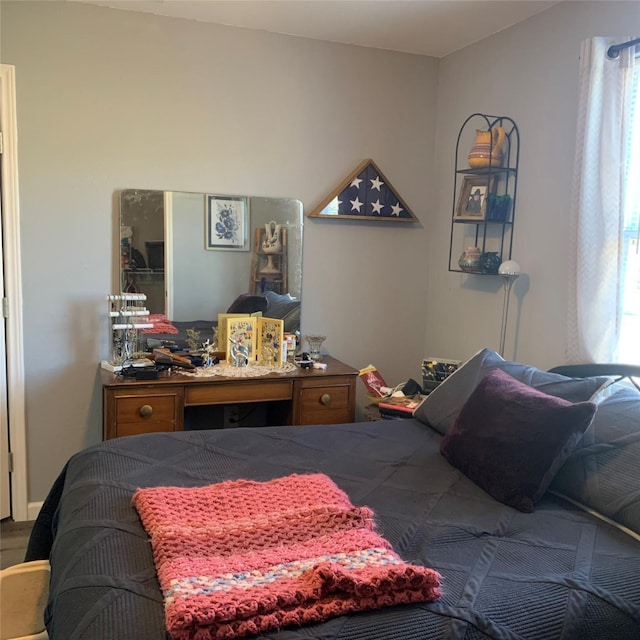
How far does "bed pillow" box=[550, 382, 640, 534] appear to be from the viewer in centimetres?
174

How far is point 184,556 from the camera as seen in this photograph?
1359 millimetres

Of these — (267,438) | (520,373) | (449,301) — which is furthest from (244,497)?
(449,301)

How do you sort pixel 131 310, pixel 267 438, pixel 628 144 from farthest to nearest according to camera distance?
pixel 131 310 → pixel 628 144 → pixel 267 438

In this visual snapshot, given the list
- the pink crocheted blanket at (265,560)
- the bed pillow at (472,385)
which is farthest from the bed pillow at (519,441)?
Answer: the pink crocheted blanket at (265,560)

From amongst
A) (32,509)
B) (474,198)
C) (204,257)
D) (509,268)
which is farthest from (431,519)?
(32,509)

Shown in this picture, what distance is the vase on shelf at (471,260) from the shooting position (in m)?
3.13

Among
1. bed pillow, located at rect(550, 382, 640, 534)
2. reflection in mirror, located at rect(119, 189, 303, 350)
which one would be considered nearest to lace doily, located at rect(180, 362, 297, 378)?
reflection in mirror, located at rect(119, 189, 303, 350)

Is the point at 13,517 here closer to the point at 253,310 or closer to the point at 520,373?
the point at 253,310

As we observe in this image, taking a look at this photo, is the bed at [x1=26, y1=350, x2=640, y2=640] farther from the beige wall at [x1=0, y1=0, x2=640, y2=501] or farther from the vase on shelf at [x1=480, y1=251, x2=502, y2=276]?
the beige wall at [x1=0, y1=0, x2=640, y2=501]

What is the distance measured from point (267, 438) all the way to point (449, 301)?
1.74m

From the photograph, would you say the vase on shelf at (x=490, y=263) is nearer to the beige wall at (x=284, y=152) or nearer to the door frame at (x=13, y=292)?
the beige wall at (x=284, y=152)

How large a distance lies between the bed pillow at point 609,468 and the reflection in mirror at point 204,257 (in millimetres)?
1905

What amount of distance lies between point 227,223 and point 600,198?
5.98ft

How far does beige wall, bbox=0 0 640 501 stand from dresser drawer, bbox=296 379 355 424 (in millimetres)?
542
